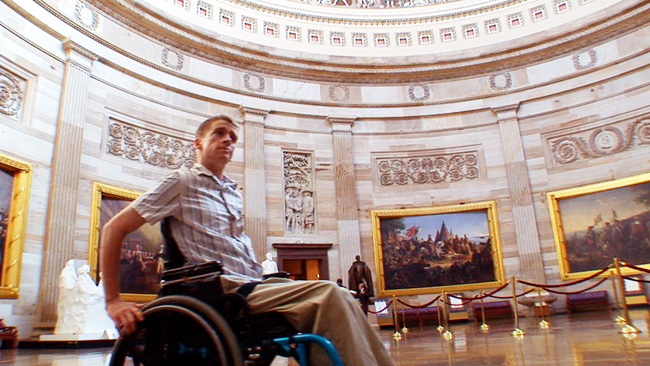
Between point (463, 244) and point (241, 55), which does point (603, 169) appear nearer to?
point (463, 244)

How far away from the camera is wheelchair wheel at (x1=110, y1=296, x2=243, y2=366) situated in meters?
2.44

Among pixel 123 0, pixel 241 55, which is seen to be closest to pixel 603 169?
pixel 241 55

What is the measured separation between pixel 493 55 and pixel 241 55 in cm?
974

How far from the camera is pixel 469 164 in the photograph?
1817 centimetres

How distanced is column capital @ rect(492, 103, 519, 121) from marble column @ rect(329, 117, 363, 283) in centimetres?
561

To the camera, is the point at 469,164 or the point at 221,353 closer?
the point at 221,353

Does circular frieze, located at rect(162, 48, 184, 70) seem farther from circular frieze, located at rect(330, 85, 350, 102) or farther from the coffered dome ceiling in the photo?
circular frieze, located at rect(330, 85, 350, 102)

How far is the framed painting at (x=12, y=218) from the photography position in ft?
34.0

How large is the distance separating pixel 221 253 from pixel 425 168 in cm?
1630

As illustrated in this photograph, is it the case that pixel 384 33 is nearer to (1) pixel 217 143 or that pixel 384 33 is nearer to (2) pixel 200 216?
(1) pixel 217 143

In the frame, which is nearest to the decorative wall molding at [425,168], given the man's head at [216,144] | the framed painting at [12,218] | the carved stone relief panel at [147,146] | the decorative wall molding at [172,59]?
the carved stone relief panel at [147,146]

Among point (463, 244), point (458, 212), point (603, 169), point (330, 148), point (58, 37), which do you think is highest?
point (58, 37)

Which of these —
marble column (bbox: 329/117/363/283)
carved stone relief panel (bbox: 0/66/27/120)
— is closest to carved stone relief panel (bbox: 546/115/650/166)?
marble column (bbox: 329/117/363/283)

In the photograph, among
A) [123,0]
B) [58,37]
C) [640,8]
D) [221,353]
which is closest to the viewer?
[221,353]
